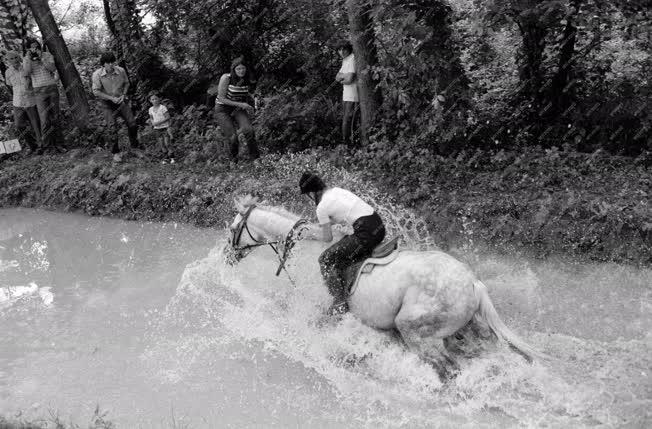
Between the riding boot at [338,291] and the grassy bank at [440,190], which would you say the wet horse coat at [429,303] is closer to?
the riding boot at [338,291]

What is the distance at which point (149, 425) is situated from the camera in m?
5.35

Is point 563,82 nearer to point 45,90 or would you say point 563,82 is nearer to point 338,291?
point 338,291

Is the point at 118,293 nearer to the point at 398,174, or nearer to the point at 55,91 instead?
the point at 398,174

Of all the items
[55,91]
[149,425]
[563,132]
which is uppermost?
[55,91]

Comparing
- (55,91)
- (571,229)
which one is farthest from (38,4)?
(571,229)

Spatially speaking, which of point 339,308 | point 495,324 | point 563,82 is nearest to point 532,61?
point 563,82

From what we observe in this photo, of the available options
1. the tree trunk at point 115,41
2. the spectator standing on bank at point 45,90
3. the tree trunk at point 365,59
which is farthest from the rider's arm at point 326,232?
the tree trunk at point 115,41

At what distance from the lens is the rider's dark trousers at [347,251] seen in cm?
573

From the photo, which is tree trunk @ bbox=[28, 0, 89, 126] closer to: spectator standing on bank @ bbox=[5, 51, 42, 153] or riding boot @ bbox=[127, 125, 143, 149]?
spectator standing on bank @ bbox=[5, 51, 42, 153]

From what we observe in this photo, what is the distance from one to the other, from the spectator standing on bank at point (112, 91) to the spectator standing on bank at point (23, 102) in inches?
92.2

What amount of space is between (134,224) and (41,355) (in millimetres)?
4180

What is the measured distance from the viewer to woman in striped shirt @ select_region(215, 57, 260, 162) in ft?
34.4

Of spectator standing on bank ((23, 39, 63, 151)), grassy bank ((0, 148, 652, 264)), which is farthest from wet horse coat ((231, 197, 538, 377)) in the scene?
spectator standing on bank ((23, 39, 63, 151))

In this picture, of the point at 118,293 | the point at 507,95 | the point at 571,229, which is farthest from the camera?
the point at 507,95
